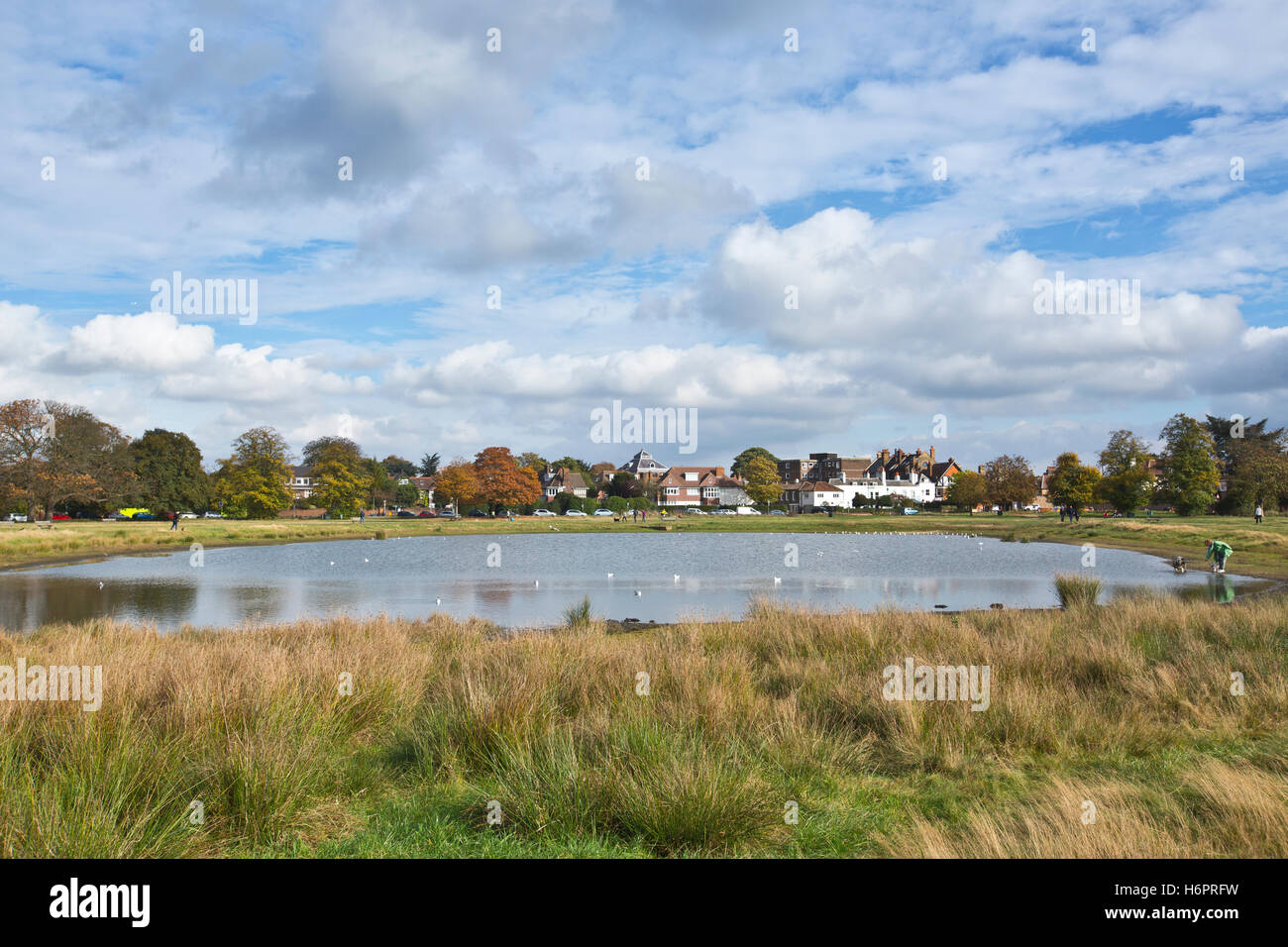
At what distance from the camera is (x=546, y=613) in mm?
22438

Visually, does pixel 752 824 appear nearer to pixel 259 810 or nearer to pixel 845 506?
pixel 259 810

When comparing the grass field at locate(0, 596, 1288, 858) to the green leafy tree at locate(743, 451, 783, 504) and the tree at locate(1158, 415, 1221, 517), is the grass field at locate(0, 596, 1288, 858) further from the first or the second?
the green leafy tree at locate(743, 451, 783, 504)

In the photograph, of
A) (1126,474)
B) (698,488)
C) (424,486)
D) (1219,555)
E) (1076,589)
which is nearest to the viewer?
(1076,589)

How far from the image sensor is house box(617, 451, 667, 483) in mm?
160625

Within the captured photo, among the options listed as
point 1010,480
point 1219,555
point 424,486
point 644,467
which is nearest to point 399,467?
point 424,486

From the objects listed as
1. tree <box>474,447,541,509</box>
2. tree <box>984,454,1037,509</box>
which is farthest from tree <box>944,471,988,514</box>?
tree <box>474,447,541,509</box>

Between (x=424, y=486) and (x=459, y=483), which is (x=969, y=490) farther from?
(x=424, y=486)

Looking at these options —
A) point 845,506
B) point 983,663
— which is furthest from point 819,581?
point 845,506

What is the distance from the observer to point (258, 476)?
Answer: 282 ft

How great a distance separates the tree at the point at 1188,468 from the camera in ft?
246

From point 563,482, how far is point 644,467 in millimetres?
20416

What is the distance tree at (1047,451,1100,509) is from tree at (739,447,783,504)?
154ft

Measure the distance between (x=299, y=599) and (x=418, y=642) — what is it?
613 inches

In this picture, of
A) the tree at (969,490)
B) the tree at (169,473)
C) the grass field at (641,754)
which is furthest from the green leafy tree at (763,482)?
the grass field at (641,754)
